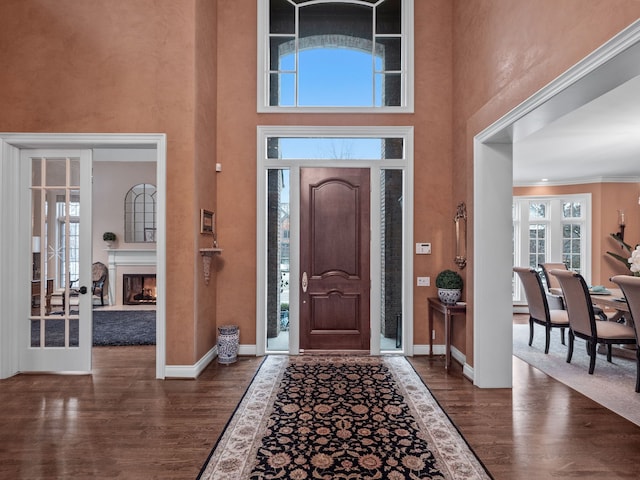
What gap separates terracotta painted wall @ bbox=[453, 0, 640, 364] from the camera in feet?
6.75

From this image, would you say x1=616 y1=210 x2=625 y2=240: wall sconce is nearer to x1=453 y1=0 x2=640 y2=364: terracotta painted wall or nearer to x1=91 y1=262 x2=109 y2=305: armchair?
x1=453 y1=0 x2=640 y2=364: terracotta painted wall

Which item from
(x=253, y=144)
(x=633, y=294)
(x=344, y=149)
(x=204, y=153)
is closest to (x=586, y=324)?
(x=633, y=294)

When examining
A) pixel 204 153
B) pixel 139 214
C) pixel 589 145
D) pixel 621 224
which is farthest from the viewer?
pixel 139 214

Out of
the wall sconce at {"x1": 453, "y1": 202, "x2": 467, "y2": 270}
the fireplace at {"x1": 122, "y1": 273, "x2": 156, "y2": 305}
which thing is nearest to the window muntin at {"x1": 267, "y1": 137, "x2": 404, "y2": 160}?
the wall sconce at {"x1": 453, "y1": 202, "x2": 467, "y2": 270}

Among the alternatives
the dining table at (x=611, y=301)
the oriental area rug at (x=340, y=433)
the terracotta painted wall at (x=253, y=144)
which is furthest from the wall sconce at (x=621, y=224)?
the oriental area rug at (x=340, y=433)

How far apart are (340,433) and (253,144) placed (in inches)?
127

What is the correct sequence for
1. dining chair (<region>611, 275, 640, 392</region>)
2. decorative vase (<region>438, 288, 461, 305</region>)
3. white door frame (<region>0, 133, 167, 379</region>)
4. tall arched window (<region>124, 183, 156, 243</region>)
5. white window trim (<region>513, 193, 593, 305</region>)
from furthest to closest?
tall arched window (<region>124, 183, 156, 243</region>)
white window trim (<region>513, 193, 593, 305</region>)
decorative vase (<region>438, 288, 461, 305</region>)
white door frame (<region>0, 133, 167, 379</region>)
dining chair (<region>611, 275, 640, 392</region>)

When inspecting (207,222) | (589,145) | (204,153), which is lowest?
(207,222)

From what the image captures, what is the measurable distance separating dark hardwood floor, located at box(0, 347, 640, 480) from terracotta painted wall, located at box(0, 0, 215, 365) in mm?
656

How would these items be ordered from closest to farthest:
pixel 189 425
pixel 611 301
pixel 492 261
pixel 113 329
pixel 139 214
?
pixel 189 425 < pixel 492 261 < pixel 611 301 < pixel 113 329 < pixel 139 214

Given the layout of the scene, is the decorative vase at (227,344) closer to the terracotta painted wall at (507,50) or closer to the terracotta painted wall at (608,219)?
the terracotta painted wall at (507,50)

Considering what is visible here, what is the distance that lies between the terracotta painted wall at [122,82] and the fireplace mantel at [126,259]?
181 inches

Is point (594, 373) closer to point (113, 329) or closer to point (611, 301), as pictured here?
point (611, 301)

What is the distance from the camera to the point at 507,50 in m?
3.02
